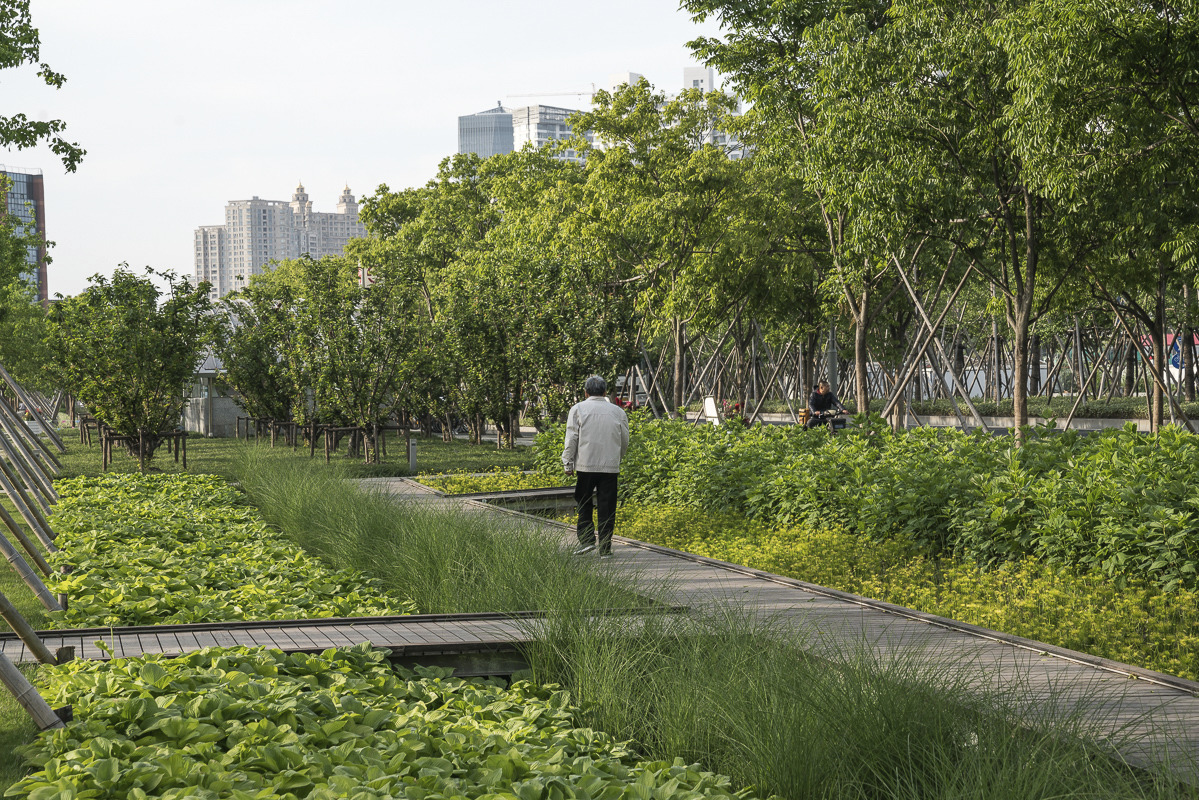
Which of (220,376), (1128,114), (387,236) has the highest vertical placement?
(387,236)

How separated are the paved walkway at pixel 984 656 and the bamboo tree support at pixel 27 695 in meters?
3.24

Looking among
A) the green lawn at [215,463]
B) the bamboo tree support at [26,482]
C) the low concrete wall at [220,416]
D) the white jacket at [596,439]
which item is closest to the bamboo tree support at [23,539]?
the green lawn at [215,463]

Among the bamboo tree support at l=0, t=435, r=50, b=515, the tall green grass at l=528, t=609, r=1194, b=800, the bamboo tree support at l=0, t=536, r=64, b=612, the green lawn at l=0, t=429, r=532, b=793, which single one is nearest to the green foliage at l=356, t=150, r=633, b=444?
the green lawn at l=0, t=429, r=532, b=793

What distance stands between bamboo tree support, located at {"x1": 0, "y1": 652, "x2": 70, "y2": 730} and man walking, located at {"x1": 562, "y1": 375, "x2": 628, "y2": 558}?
19.3ft

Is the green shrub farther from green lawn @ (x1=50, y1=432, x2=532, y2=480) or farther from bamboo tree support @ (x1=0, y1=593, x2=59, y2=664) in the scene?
bamboo tree support @ (x1=0, y1=593, x2=59, y2=664)

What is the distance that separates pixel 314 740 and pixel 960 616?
4.81m

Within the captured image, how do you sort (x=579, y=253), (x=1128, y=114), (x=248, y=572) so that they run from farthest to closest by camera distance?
1. (x=579, y=253)
2. (x=1128, y=114)
3. (x=248, y=572)

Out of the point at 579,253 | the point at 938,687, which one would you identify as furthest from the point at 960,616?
the point at 579,253

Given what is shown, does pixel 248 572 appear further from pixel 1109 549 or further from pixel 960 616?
pixel 1109 549

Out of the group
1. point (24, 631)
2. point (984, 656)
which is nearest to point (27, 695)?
point (24, 631)

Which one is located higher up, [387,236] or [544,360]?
[387,236]

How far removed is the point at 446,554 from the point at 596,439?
2.74m

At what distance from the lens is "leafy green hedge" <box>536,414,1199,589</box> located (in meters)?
7.39

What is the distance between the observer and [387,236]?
42.2 m
